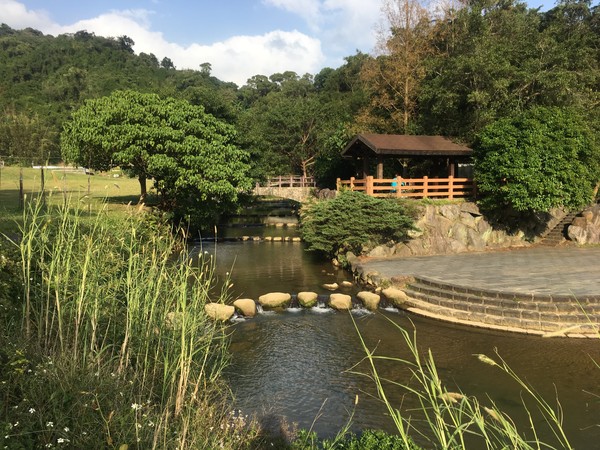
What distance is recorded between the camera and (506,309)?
→ 9938 mm

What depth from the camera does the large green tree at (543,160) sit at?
1555 centimetres

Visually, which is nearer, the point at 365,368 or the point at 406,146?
the point at 365,368

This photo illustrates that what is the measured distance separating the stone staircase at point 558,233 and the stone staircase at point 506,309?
8991 millimetres

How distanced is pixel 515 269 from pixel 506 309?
3.76m

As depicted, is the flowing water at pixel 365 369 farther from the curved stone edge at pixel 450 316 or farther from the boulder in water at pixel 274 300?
the boulder in water at pixel 274 300

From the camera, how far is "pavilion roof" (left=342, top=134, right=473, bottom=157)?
59.0 feet

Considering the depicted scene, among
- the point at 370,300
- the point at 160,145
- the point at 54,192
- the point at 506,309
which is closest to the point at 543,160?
the point at 506,309

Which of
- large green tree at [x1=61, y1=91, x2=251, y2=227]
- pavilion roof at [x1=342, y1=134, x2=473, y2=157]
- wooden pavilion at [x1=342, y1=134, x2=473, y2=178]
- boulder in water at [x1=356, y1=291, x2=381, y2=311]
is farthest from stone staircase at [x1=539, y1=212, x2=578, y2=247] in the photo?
large green tree at [x1=61, y1=91, x2=251, y2=227]

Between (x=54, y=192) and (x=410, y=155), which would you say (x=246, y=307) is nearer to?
(x=54, y=192)

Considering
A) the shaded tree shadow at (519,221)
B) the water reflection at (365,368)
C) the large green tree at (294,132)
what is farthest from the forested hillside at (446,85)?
the water reflection at (365,368)

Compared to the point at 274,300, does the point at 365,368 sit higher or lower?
lower

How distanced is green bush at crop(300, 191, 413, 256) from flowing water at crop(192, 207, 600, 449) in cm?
483

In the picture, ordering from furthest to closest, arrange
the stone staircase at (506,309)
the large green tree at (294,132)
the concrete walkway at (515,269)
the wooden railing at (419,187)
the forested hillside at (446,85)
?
the large green tree at (294,132)
the forested hillside at (446,85)
the wooden railing at (419,187)
the concrete walkway at (515,269)
the stone staircase at (506,309)

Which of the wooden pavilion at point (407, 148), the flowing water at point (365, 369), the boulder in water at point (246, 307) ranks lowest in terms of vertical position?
the flowing water at point (365, 369)
